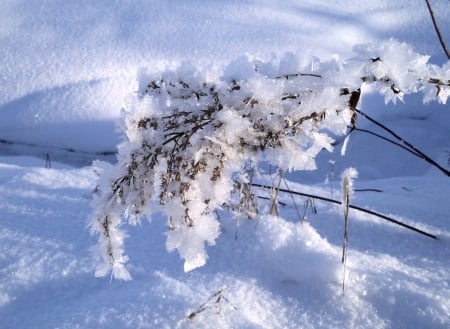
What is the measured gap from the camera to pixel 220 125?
0.89 meters

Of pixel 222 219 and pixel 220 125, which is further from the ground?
pixel 220 125

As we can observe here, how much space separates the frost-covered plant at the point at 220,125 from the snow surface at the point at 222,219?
8cm

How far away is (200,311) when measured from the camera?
3.96ft

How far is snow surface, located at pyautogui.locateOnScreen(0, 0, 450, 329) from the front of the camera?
1.29 m

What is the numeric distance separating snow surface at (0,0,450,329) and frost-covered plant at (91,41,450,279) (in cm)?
8

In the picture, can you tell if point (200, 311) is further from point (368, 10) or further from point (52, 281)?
point (368, 10)

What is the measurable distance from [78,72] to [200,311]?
2.76 m

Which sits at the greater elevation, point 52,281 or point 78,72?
point 78,72

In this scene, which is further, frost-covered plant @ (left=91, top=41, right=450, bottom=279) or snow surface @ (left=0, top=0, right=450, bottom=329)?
snow surface @ (left=0, top=0, right=450, bottom=329)

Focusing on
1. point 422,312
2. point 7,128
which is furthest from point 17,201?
point 422,312

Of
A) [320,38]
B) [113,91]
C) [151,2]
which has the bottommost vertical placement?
[113,91]

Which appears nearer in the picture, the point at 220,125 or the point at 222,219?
the point at 220,125

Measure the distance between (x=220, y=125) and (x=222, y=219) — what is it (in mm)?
1002

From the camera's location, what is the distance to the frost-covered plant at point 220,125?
2.85ft
